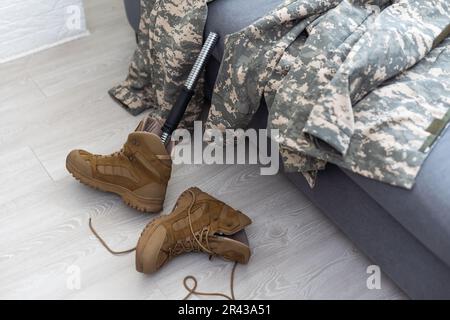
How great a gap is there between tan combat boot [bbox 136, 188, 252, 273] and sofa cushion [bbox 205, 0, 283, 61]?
40 cm

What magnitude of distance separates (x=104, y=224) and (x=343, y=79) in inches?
27.6

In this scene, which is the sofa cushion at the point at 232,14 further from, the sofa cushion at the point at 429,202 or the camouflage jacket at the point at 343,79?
the sofa cushion at the point at 429,202

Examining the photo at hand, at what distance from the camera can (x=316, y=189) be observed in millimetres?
1349

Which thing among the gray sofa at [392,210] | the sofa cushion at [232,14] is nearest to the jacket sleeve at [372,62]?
the gray sofa at [392,210]

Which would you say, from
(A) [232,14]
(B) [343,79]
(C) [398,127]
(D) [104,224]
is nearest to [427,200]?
(C) [398,127]

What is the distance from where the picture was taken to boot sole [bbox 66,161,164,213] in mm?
1404

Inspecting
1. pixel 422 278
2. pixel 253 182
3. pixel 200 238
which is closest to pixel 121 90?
pixel 253 182

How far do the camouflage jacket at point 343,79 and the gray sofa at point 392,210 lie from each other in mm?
33

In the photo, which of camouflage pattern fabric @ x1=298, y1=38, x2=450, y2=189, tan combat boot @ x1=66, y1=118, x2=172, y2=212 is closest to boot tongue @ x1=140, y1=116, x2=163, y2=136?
tan combat boot @ x1=66, y1=118, x2=172, y2=212

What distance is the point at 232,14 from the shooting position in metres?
1.40

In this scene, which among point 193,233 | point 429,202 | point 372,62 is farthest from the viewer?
point 193,233

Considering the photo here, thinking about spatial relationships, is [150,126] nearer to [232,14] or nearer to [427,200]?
[232,14]

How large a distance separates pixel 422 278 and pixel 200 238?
503 mm

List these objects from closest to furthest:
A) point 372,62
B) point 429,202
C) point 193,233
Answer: point 429,202 < point 372,62 < point 193,233
